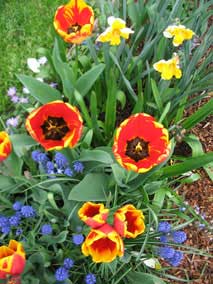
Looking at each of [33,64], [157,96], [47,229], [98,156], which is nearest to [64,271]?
[47,229]

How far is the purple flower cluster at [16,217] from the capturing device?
5.23ft

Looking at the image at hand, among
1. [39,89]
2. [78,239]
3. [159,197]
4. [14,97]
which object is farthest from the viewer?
[14,97]

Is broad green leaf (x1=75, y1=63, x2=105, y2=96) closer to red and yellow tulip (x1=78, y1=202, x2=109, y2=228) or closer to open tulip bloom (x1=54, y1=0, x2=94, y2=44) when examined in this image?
open tulip bloom (x1=54, y1=0, x2=94, y2=44)

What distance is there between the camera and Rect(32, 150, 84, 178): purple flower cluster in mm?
1646

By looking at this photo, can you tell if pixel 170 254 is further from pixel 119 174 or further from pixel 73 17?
pixel 73 17

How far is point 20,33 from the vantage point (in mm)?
2566

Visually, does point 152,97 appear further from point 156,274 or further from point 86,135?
point 156,274

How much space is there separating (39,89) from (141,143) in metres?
0.53

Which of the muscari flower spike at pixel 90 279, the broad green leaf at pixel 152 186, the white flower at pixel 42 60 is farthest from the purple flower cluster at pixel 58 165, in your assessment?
the white flower at pixel 42 60

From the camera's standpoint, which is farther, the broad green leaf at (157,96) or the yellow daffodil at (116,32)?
the broad green leaf at (157,96)

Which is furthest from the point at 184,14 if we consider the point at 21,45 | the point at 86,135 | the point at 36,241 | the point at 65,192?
the point at 36,241

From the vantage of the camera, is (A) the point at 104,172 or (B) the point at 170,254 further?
(A) the point at 104,172

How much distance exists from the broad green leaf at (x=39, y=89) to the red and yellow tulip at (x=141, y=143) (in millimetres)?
475

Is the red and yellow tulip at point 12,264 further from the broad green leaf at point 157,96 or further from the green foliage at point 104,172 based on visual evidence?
the broad green leaf at point 157,96
